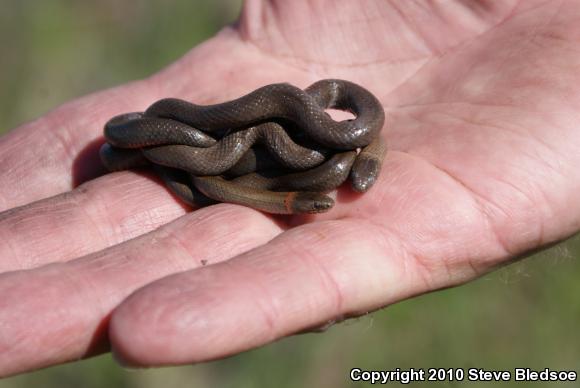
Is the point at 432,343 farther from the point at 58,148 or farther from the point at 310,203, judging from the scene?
the point at 58,148

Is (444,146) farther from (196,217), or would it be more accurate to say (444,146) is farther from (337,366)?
(337,366)

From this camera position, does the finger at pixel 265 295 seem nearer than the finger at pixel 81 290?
Yes

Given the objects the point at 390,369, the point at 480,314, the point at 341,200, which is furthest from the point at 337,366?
the point at 341,200

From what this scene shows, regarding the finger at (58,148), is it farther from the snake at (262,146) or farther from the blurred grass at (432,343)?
the blurred grass at (432,343)

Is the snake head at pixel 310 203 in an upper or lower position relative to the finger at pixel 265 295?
lower

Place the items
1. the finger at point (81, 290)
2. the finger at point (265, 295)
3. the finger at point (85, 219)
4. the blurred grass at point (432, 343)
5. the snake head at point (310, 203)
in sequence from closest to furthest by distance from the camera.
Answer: the finger at point (265, 295) < the finger at point (81, 290) < the finger at point (85, 219) < the snake head at point (310, 203) < the blurred grass at point (432, 343)

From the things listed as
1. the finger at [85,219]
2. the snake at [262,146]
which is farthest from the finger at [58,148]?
the finger at [85,219]

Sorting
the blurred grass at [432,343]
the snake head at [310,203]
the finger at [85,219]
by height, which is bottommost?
the blurred grass at [432,343]

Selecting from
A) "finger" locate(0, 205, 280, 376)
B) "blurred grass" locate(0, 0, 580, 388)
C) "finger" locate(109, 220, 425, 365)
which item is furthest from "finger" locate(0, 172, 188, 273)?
"blurred grass" locate(0, 0, 580, 388)
